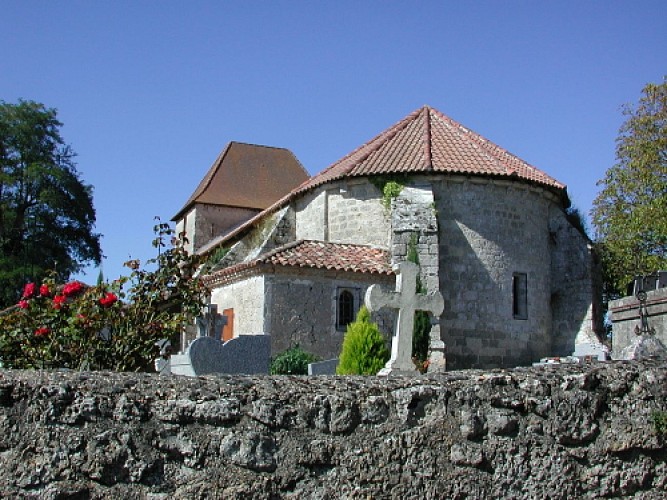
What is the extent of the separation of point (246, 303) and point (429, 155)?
7110 millimetres

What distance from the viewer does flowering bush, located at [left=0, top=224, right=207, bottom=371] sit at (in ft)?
27.6

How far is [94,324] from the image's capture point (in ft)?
28.0

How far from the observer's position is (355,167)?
23.6 m

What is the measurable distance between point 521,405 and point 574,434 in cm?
33

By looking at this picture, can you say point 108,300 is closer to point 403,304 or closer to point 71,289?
point 71,289

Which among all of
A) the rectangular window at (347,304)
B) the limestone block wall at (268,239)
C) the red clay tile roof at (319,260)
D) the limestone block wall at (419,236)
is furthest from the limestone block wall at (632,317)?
the limestone block wall at (268,239)

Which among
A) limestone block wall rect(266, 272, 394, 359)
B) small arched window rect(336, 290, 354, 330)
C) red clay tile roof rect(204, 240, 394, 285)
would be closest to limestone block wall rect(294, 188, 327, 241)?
red clay tile roof rect(204, 240, 394, 285)

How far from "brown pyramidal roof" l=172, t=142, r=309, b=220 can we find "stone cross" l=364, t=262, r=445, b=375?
26.4 metres

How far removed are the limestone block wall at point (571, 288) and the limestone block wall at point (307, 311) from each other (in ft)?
22.1

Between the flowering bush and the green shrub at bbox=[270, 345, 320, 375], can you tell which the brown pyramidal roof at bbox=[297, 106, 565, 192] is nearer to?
the green shrub at bbox=[270, 345, 320, 375]

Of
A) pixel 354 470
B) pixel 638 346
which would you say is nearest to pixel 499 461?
pixel 354 470

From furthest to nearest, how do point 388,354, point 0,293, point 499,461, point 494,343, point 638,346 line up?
point 0,293 < point 494,343 < point 388,354 < point 638,346 < point 499,461

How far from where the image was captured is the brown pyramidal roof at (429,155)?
906 inches

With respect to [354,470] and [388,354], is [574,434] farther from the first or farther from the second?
[388,354]
